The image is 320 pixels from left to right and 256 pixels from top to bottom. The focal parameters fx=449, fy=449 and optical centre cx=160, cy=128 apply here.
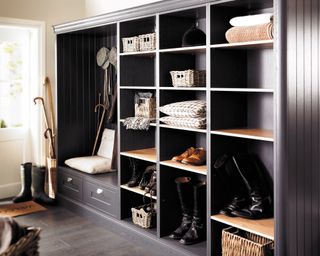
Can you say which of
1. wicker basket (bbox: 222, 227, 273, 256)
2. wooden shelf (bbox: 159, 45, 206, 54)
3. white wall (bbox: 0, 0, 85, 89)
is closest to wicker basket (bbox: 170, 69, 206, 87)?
wooden shelf (bbox: 159, 45, 206, 54)

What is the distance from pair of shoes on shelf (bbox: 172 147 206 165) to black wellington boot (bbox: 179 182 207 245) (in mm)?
182

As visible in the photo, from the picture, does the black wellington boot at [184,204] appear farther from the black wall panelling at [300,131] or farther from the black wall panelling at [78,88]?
the black wall panelling at [78,88]

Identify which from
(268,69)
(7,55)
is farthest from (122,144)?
(7,55)

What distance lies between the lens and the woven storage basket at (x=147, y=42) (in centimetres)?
366

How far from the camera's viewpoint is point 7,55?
5.23 meters

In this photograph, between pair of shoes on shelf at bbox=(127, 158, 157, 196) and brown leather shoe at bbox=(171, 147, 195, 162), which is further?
pair of shoes on shelf at bbox=(127, 158, 157, 196)

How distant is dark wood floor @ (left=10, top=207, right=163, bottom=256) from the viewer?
3.61 metres

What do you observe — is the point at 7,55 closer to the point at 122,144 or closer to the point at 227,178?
the point at 122,144

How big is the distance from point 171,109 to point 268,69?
A: 78 centimetres

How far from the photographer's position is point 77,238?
3.93 m

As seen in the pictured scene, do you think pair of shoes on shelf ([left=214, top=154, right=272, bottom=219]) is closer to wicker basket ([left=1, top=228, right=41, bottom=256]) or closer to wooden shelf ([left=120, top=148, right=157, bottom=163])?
wooden shelf ([left=120, top=148, right=157, bottom=163])

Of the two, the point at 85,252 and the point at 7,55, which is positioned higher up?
the point at 7,55

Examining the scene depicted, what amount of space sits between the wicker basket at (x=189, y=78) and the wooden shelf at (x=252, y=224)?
99 centimetres

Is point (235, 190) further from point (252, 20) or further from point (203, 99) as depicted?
point (252, 20)
